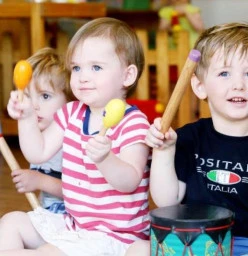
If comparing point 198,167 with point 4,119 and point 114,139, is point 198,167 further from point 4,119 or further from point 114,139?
point 4,119

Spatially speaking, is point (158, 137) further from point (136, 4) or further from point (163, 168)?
point (136, 4)

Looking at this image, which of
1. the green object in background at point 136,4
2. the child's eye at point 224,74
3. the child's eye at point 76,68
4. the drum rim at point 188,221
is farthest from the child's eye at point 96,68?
the green object in background at point 136,4

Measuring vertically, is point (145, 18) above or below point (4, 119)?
above

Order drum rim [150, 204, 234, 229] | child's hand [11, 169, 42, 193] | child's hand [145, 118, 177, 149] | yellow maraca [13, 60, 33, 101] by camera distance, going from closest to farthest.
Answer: drum rim [150, 204, 234, 229], child's hand [145, 118, 177, 149], yellow maraca [13, 60, 33, 101], child's hand [11, 169, 42, 193]

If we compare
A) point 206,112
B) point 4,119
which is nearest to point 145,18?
point 4,119

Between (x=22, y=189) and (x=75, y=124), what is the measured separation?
0.23m

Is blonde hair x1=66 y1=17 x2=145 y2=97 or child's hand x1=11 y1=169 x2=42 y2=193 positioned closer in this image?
blonde hair x1=66 y1=17 x2=145 y2=97

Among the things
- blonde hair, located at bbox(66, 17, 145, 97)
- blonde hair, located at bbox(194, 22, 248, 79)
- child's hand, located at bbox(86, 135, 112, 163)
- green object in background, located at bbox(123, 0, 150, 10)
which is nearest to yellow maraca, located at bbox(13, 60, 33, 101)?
blonde hair, located at bbox(66, 17, 145, 97)

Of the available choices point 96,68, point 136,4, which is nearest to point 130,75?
point 96,68

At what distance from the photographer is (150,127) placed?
1539mm

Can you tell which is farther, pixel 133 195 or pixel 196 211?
pixel 133 195

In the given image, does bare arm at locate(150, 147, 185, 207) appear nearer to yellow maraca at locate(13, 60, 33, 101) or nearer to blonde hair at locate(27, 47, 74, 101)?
yellow maraca at locate(13, 60, 33, 101)

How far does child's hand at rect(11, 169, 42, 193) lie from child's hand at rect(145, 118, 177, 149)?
42cm

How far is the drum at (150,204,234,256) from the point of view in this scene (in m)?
1.40
